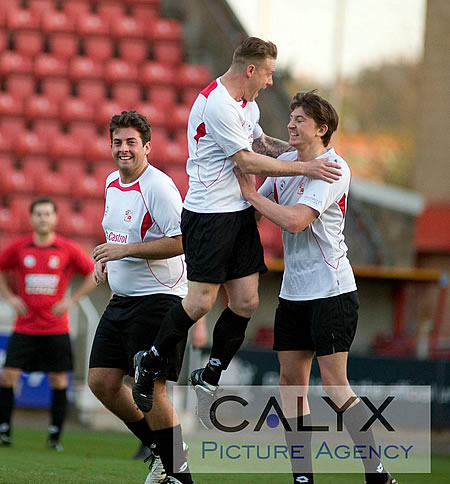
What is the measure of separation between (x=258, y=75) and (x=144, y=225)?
1.05 metres

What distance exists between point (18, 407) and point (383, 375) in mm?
3917

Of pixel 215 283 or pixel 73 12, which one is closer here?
pixel 215 283

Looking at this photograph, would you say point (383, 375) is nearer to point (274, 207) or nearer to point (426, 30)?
point (274, 207)

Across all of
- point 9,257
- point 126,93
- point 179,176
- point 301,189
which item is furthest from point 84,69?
point 301,189

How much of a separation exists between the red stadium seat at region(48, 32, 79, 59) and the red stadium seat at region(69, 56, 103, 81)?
155 millimetres

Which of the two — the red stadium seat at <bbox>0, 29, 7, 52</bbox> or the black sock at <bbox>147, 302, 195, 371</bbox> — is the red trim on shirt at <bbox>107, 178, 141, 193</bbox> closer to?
the black sock at <bbox>147, 302, 195, 371</bbox>

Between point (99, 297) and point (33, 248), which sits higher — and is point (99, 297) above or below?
below

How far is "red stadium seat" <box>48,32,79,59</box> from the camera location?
13.8 meters

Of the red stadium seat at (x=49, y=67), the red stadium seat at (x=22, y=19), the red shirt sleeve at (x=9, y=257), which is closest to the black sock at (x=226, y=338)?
the red shirt sleeve at (x=9, y=257)

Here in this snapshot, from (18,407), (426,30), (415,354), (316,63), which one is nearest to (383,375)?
(415,354)

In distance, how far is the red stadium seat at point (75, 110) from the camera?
13.2 m

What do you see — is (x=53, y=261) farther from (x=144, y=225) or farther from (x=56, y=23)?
(x=56, y=23)

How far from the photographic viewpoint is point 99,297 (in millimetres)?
10820

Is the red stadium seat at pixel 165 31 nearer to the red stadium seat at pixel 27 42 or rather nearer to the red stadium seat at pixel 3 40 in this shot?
the red stadium seat at pixel 27 42
